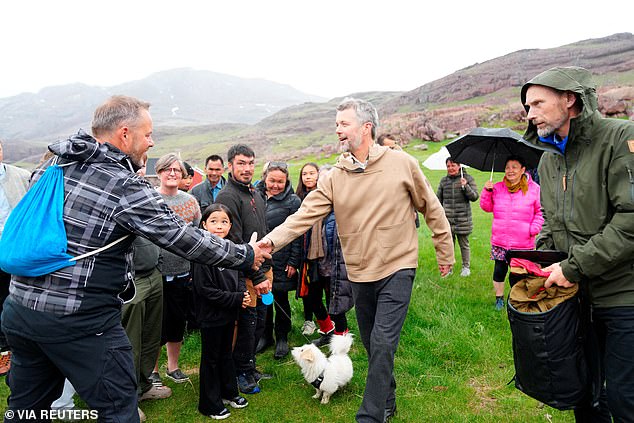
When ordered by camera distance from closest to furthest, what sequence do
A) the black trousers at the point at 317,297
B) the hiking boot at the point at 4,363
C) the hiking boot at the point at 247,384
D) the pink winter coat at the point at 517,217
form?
1. the hiking boot at the point at 247,384
2. the hiking boot at the point at 4,363
3. the black trousers at the point at 317,297
4. the pink winter coat at the point at 517,217

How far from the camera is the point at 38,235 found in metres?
2.49

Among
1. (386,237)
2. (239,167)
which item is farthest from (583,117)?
(239,167)

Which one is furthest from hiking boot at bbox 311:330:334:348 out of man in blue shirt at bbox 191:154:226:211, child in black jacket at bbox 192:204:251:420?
man in blue shirt at bbox 191:154:226:211

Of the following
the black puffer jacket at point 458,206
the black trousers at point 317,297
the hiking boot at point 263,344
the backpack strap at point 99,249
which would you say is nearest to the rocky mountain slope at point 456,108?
the black puffer jacket at point 458,206

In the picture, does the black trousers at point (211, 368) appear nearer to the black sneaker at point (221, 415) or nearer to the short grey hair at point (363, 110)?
the black sneaker at point (221, 415)

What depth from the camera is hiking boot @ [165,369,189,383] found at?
198 inches

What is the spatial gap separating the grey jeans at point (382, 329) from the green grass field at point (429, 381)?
0.60 m

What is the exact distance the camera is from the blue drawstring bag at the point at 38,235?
247 cm

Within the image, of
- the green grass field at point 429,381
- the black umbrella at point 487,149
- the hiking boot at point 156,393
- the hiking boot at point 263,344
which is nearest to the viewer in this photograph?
the green grass field at point 429,381

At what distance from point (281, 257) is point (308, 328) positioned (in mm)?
1205

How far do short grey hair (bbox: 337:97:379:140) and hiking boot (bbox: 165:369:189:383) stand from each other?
344 cm

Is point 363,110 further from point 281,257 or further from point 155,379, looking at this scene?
point 155,379

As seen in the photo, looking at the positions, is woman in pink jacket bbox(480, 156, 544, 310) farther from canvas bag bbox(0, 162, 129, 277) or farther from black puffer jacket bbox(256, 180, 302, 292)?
canvas bag bbox(0, 162, 129, 277)

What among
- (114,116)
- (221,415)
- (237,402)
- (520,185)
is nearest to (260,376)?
→ (237,402)
